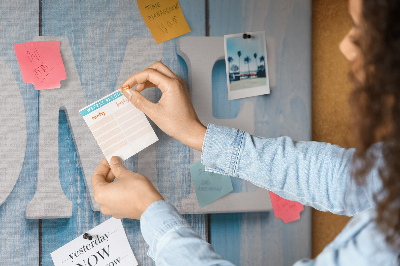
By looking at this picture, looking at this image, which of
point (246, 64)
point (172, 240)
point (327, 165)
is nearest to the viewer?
point (172, 240)

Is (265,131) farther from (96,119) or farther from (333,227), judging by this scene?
(96,119)

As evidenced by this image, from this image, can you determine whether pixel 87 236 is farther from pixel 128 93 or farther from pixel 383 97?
pixel 383 97

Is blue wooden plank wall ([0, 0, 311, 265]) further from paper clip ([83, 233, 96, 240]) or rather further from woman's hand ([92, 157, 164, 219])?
woman's hand ([92, 157, 164, 219])

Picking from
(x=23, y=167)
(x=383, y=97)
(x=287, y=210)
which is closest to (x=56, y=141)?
(x=23, y=167)

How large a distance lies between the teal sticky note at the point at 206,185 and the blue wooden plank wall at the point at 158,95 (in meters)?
0.03

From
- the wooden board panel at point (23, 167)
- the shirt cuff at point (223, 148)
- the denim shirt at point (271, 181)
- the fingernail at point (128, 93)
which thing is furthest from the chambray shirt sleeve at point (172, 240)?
the wooden board panel at point (23, 167)

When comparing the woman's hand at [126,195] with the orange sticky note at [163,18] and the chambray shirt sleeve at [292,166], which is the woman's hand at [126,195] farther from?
the orange sticky note at [163,18]

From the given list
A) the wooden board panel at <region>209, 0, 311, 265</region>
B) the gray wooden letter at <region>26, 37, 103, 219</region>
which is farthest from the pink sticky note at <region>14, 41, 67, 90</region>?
the wooden board panel at <region>209, 0, 311, 265</region>

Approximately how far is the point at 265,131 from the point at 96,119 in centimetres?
44

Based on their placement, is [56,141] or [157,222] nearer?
[157,222]

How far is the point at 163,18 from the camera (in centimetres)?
89

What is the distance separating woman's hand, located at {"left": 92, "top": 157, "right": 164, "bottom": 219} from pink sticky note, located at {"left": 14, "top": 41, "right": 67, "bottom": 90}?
0.28 metres

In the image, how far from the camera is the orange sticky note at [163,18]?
2.88 ft

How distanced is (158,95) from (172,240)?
423mm
